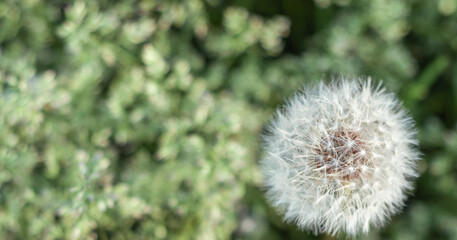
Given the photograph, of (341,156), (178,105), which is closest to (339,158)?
(341,156)

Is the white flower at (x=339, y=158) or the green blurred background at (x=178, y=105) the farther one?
the green blurred background at (x=178, y=105)

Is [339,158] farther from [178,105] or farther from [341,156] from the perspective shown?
[178,105]

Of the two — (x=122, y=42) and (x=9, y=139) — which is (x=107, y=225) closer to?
(x=9, y=139)

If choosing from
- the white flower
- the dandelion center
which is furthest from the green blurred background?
the dandelion center

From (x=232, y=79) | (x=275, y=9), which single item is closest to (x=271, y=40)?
(x=232, y=79)

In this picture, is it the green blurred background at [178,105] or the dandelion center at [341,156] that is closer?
the dandelion center at [341,156]

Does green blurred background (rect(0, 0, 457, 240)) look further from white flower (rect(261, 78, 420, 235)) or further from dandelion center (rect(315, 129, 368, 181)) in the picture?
dandelion center (rect(315, 129, 368, 181))

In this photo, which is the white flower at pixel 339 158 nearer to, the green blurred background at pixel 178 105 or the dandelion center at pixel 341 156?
the dandelion center at pixel 341 156

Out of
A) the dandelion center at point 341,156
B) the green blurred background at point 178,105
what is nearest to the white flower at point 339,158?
the dandelion center at point 341,156
